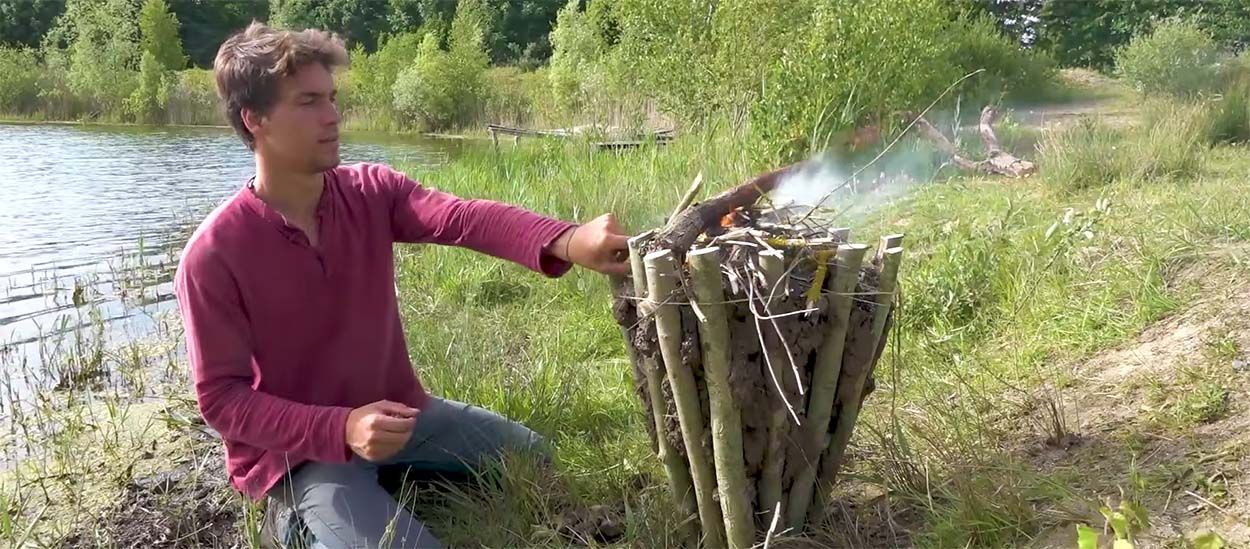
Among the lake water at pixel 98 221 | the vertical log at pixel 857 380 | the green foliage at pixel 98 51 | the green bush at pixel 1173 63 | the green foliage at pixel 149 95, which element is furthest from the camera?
the green foliage at pixel 98 51

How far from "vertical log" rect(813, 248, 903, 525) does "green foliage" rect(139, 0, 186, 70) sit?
35945 mm

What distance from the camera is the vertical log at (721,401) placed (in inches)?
80.8

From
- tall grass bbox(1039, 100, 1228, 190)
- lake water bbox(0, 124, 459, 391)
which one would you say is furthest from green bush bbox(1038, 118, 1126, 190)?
lake water bbox(0, 124, 459, 391)

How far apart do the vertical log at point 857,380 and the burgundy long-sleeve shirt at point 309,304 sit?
0.83 m

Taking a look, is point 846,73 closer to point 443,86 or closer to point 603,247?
point 603,247

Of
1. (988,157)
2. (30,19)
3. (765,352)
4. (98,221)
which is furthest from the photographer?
(30,19)

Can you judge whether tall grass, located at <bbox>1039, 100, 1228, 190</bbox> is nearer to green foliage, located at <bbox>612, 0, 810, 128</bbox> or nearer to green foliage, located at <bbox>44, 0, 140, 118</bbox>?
green foliage, located at <bbox>612, 0, 810, 128</bbox>

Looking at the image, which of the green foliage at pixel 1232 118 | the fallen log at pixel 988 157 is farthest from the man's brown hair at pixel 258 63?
the green foliage at pixel 1232 118

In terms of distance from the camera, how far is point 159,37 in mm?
34031

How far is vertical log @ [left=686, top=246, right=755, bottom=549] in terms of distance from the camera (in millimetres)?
2053

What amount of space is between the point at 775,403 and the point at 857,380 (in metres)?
0.24

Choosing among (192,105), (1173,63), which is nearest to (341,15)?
(192,105)

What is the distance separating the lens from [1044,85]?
14.6 metres

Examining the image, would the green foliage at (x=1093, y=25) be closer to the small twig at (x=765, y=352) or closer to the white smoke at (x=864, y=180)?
the white smoke at (x=864, y=180)
